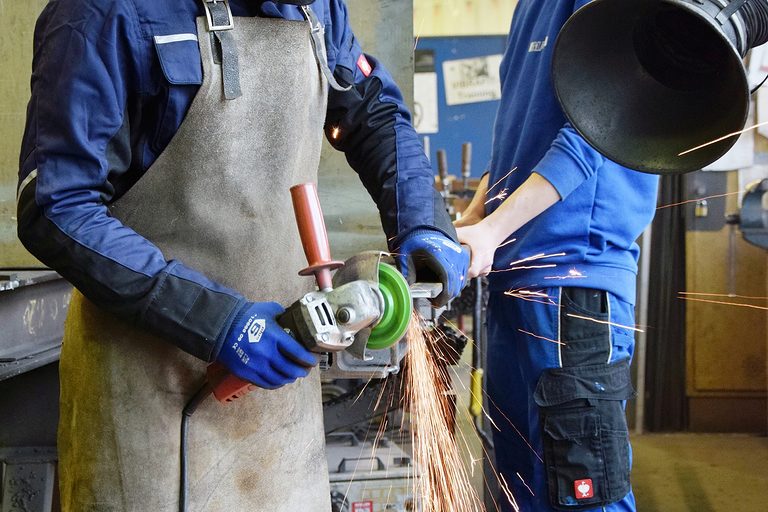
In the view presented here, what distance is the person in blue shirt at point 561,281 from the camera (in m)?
2.04

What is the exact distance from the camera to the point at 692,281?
16.6 feet

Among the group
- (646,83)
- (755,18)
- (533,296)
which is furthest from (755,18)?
(533,296)

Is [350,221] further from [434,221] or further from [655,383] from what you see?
[655,383]

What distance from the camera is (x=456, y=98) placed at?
759 cm

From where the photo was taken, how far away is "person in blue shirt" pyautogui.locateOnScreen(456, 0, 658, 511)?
2.04 m

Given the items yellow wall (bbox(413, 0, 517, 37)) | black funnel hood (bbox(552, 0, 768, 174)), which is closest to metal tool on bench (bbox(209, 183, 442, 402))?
black funnel hood (bbox(552, 0, 768, 174))

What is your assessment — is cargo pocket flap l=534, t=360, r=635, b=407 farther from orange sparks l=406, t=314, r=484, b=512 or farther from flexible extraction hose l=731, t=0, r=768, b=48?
flexible extraction hose l=731, t=0, r=768, b=48

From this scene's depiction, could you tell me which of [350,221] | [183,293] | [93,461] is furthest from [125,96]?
[350,221]

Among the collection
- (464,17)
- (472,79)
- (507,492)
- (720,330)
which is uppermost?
(464,17)

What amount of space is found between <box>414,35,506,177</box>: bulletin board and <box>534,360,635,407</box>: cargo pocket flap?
5505 millimetres

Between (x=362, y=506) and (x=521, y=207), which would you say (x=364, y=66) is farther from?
(x=362, y=506)

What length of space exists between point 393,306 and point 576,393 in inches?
29.1

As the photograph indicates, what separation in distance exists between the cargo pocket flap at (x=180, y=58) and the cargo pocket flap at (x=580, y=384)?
109 centimetres

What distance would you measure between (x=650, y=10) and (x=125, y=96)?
95cm
